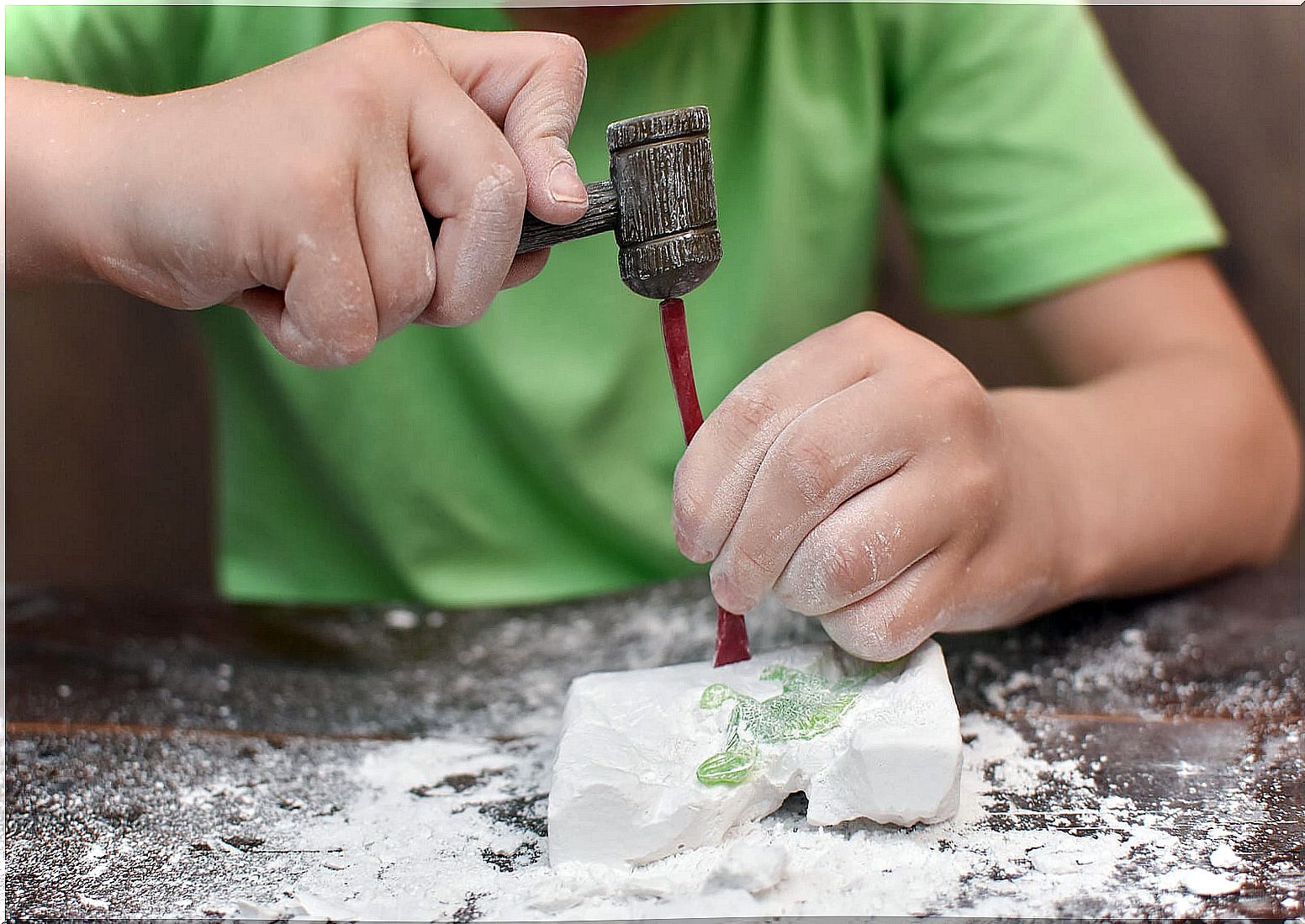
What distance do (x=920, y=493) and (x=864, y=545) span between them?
40 mm

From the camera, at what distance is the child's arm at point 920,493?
50cm

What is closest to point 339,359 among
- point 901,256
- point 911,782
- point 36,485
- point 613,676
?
point 613,676

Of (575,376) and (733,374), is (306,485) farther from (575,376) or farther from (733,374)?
(733,374)

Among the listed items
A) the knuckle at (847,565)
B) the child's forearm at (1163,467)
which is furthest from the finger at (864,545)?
the child's forearm at (1163,467)

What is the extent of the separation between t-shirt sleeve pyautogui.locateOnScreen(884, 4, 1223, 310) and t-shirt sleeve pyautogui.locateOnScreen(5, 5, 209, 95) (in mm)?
505

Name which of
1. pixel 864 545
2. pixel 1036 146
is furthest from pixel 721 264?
pixel 864 545

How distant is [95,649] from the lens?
715 mm

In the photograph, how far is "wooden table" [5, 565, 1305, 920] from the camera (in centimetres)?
48

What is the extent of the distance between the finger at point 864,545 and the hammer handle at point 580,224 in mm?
Answer: 169

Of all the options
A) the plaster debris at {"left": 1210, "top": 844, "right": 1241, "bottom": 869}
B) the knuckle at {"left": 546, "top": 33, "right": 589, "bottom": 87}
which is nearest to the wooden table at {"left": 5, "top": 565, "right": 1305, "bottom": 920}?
the plaster debris at {"left": 1210, "top": 844, "right": 1241, "bottom": 869}

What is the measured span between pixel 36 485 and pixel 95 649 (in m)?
0.65

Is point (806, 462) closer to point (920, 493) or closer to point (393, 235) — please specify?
point (920, 493)

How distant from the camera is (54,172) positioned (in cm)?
49

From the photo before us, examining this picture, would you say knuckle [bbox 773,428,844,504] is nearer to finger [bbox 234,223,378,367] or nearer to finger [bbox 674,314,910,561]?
finger [bbox 674,314,910,561]
